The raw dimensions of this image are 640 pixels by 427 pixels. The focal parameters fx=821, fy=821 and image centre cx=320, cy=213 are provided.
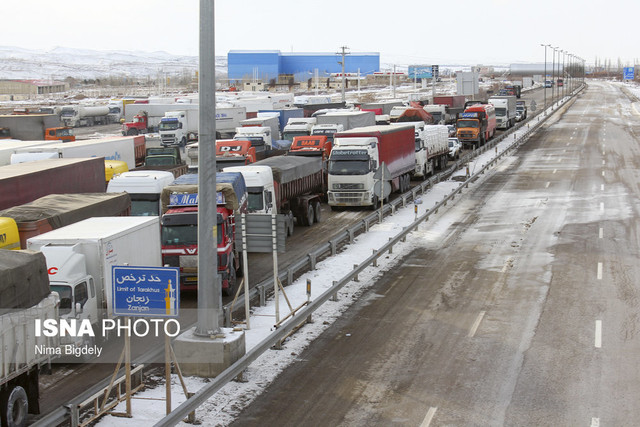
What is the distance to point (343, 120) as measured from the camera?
52906mm

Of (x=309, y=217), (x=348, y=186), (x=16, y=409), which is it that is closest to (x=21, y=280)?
(x=16, y=409)

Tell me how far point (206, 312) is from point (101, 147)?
3036cm

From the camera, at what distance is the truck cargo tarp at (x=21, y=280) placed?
13.0 meters

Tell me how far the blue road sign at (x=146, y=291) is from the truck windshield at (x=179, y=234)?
9.11 metres

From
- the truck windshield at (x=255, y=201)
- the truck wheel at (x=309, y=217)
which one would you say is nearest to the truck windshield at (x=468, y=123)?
the truck wheel at (x=309, y=217)

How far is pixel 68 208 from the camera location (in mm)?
21906

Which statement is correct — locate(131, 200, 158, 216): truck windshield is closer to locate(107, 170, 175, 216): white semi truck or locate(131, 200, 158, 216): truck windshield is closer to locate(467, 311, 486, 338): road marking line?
locate(107, 170, 175, 216): white semi truck

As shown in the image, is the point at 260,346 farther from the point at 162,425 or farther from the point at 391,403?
the point at 162,425

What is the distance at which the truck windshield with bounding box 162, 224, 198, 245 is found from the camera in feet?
72.5

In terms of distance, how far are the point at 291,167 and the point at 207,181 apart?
17793mm

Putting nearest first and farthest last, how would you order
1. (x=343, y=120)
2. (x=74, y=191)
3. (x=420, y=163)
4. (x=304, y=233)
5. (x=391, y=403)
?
(x=391, y=403) < (x=74, y=191) < (x=304, y=233) < (x=420, y=163) < (x=343, y=120)

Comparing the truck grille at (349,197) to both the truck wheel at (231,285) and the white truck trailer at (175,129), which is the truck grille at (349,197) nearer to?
the truck wheel at (231,285)

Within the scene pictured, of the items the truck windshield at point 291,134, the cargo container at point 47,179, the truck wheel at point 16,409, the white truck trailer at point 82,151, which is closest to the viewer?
the truck wheel at point 16,409

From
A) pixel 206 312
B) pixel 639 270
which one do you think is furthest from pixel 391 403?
pixel 639 270
